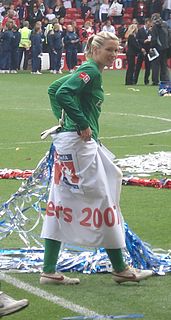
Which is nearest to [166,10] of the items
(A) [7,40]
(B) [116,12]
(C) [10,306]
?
(B) [116,12]

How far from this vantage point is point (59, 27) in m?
41.5

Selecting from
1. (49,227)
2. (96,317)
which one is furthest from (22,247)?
(96,317)

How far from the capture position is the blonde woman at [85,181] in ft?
27.0

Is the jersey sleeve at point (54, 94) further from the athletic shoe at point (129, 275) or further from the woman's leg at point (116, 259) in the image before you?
the athletic shoe at point (129, 275)

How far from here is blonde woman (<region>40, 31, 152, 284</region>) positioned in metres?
8.22

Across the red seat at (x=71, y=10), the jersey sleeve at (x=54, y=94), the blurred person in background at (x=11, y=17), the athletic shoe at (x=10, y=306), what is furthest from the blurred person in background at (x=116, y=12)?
the athletic shoe at (x=10, y=306)

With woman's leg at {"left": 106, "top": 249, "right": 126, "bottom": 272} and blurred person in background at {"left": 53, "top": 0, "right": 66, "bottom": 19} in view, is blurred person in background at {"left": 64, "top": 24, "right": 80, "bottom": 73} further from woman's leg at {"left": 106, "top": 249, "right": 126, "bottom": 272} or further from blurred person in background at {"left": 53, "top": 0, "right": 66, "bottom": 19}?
woman's leg at {"left": 106, "top": 249, "right": 126, "bottom": 272}

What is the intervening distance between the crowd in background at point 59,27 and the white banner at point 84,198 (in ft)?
85.7

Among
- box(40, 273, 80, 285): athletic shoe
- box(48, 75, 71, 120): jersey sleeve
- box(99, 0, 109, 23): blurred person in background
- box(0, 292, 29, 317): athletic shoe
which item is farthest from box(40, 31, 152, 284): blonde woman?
box(99, 0, 109, 23): blurred person in background

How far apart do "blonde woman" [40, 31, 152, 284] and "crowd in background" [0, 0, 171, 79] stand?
26072mm

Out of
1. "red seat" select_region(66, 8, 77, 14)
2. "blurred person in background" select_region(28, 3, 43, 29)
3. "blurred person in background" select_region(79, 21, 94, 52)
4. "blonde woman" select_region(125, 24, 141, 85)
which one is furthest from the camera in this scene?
"red seat" select_region(66, 8, 77, 14)

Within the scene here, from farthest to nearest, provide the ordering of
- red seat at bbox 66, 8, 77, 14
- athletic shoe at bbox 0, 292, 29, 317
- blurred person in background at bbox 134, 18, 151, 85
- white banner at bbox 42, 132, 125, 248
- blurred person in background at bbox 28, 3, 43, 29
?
red seat at bbox 66, 8, 77, 14 < blurred person in background at bbox 28, 3, 43, 29 < blurred person in background at bbox 134, 18, 151, 85 < white banner at bbox 42, 132, 125, 248 < athletic shoe at bbox 0, 292, 29, 317

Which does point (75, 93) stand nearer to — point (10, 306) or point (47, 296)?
point (47, 296)

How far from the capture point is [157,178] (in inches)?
561
